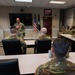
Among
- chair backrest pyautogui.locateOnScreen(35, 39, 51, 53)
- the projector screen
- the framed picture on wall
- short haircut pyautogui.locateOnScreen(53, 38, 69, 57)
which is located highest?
the framed picture on wall

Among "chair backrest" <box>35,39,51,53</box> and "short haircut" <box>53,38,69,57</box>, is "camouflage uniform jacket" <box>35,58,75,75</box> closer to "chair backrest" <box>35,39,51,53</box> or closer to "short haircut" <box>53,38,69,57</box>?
"short haircut" <box>53,38,69,57</box>

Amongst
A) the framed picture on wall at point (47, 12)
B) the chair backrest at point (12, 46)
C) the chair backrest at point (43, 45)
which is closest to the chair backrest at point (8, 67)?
the chair backrest at point (12, 46)

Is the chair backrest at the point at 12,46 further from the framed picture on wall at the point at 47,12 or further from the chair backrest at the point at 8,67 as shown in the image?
the framed picture on wall at the point at 47,12

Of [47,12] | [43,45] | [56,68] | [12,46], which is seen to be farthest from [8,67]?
[47,12]

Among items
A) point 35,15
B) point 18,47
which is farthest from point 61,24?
point 18,47

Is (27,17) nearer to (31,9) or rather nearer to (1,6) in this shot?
(31,9)

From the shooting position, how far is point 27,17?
7992 mm

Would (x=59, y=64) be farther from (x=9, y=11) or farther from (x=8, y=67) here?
(x=9, y=11)

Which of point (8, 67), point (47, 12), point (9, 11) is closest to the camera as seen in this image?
point (8, 67)

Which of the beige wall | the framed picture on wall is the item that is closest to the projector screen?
the beige wall

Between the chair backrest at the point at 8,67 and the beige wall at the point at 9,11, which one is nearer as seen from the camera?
the chair backrest at the point at 8,67

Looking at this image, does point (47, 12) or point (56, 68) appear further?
point (47, 12)

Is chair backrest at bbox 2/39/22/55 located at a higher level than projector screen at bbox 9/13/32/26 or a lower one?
lower

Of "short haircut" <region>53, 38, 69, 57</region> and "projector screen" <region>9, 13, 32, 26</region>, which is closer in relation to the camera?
"short haircut" <region>53, 38, 69, 57</region>
